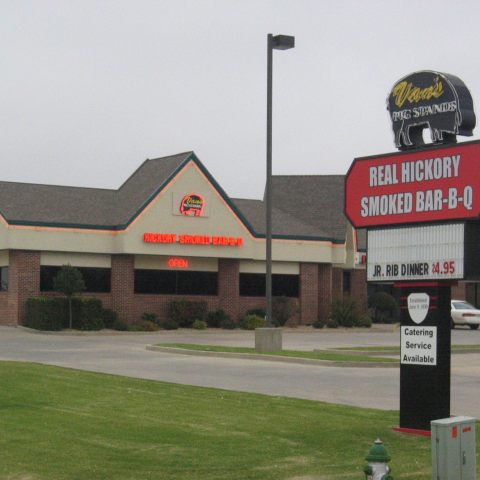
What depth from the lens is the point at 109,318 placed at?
149 ft

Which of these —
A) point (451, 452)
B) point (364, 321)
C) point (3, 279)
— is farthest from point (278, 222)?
point (451, 452)

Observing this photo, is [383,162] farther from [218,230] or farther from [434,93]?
[218,230]

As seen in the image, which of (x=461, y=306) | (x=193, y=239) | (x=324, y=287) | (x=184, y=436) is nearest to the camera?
(x=184, y=436)

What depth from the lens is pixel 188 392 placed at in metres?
18.3

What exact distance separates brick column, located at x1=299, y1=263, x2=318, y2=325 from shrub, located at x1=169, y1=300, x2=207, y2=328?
6546 mm

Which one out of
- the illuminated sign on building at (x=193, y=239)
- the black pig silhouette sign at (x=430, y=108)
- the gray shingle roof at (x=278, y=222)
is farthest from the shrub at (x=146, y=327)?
the black pig silhouette sign at (x=430, y=108)

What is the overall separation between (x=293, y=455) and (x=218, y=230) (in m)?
37.2

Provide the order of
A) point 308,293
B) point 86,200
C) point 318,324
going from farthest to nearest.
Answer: point 308,293, point 318,324, point 86,200

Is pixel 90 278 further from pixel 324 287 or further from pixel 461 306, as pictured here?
pixel 461 306

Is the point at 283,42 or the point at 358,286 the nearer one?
the point at 283,42

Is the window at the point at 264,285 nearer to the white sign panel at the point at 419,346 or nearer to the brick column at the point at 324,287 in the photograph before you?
the brick column at the point at 324,287

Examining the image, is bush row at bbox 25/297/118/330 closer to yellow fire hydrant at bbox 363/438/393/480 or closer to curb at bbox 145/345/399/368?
curb at bbox 145/345/399/368

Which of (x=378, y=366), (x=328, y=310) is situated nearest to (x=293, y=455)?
(x=378, y=366)

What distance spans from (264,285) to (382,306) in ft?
25.3
